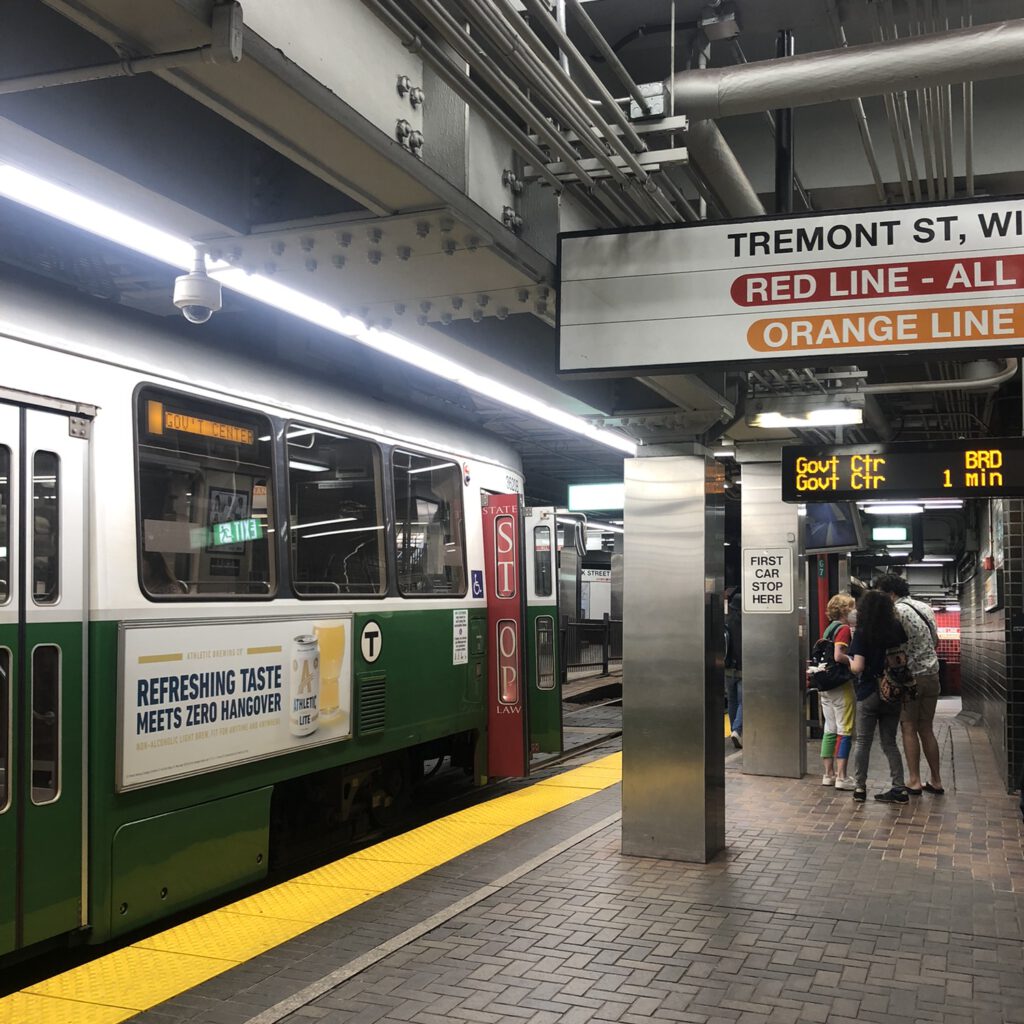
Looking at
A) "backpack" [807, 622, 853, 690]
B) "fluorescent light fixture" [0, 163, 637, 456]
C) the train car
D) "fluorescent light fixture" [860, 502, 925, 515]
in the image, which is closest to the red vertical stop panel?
the train car

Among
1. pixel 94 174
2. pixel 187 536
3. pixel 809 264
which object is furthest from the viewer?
pixel 187 536

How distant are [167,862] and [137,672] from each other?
95 cm

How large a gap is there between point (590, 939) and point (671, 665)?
228 cm

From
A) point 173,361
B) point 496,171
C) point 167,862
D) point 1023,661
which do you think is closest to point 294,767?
point 167,862

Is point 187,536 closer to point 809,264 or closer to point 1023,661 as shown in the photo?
point 809,264

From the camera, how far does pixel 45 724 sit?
4.82m

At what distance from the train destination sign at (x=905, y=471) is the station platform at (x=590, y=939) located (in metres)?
2.57

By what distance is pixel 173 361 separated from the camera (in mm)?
5844

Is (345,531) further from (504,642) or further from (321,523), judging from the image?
(504,642)

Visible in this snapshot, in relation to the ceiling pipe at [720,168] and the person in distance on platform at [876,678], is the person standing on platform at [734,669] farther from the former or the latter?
the ceiling pipe at [720,168]

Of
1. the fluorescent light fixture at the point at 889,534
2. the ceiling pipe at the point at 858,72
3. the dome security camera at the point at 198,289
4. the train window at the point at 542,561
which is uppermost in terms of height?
the ceiling pipe at the point at 858,72

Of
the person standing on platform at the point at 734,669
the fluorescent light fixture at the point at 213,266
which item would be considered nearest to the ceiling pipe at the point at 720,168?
the fluorescent light fixture at the point at 213,266

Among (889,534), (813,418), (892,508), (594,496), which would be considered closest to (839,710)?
(813,418)

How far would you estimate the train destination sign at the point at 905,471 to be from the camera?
28.4 feet
